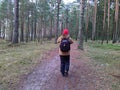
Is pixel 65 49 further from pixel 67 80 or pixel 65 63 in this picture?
pixel 67 80

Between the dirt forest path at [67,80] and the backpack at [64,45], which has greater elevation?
the backpack at [64,45]

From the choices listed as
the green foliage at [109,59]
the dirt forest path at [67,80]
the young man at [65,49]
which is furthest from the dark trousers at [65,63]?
the green foliage at [109,59]

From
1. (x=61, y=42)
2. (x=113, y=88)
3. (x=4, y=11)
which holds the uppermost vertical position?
(x=4, y=11)

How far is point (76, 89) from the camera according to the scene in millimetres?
7605

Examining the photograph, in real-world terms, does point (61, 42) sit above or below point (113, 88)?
above

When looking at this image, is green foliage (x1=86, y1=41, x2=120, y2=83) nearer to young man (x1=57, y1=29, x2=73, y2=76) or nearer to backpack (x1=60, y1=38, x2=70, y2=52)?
young man (x1=57, y1=29, x2=73, y2=76)

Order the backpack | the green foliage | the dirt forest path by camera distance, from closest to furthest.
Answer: the dirt forest path < the backpack < the green foliage

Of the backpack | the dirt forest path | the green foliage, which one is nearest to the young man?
the backpack

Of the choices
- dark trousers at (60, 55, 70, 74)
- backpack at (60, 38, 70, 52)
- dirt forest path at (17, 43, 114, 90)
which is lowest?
dirt forest path at (17, 43, 114, 90)

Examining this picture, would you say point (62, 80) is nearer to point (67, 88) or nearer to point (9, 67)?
point (67, 88)

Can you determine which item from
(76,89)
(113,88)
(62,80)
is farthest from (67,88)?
(113,88)

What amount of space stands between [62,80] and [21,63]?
3508 millimetres

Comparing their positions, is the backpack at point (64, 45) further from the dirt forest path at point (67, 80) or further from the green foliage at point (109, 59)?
the green foliage at point (109, 59)

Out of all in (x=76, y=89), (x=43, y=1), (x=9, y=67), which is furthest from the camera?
(x=43, y=1)
